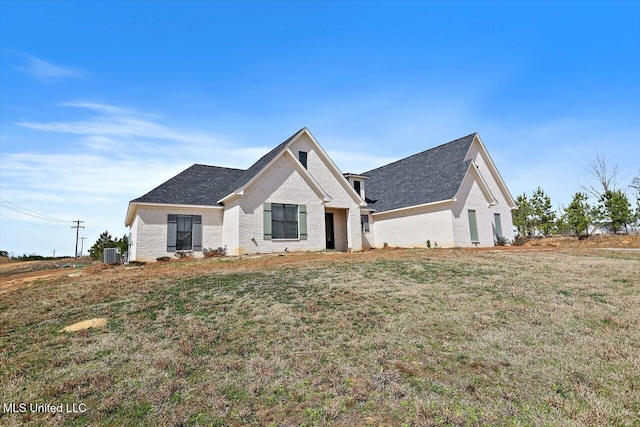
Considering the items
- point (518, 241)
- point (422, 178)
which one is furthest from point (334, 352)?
point (518, 241)

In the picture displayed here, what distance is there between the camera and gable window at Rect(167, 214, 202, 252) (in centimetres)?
1723

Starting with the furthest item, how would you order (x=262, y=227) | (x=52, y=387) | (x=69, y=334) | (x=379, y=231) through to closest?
(x=379, y=231) < (x=262, y=227) < (x=69, y=334) < (x=52, y=387)

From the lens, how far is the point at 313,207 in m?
18.6

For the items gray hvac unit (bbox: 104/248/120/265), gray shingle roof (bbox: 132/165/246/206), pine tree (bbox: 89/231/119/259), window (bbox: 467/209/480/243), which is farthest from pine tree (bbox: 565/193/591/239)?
pine tree (bbox: 89/231/119/259)

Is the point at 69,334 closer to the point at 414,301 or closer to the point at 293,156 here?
→ the point at 414,301

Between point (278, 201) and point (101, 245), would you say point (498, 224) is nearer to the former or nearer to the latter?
point (278, 201)

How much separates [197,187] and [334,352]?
16414 millimetres

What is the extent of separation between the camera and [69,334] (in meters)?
6.13

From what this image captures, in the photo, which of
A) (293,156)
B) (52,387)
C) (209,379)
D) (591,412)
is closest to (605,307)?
(591,412)

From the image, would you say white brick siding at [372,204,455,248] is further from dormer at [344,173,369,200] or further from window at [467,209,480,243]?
dormer at [344,173,369,200]

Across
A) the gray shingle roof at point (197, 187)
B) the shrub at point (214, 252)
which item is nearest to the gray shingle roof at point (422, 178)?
the gray shingle roof at point (197, 187)

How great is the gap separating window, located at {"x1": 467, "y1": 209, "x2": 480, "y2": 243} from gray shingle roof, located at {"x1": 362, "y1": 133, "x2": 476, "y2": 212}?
2.38 meters

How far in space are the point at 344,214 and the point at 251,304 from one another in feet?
45.9

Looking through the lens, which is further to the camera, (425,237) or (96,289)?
(425,237)
